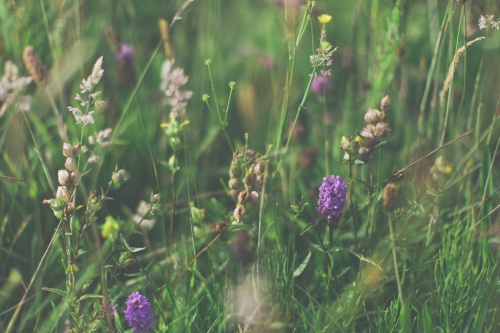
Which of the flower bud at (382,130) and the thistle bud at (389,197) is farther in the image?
the flower bud at (382,130)

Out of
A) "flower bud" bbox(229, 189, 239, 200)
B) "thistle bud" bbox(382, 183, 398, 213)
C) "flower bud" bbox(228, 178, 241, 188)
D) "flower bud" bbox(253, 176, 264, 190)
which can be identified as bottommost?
"flower bud" bbox(229, 189, 239, 200)

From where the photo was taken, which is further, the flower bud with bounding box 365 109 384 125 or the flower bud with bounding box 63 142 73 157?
the flower bud with bounding box 365 109 384 125

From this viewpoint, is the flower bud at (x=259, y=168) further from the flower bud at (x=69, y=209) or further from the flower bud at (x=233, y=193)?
the flower bud at (x=69, y=209)

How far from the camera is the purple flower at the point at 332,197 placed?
3.87 feet

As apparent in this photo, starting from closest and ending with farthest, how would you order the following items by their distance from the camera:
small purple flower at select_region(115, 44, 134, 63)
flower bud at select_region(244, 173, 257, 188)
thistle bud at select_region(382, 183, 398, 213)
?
thistle bud at select_region(382, 183, 398, 213), flower bud at select_region(244, 173, 257, 188), small purple flower at select_region(115, 44, 134, 63)

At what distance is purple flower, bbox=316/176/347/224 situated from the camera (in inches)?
46.5

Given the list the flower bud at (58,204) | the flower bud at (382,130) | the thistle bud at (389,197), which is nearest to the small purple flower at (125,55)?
the flower bud at (58,204)

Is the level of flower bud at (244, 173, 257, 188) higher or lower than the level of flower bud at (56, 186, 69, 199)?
lower

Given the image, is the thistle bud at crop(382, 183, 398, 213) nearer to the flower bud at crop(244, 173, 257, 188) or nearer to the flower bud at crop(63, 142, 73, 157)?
the flower bud at crop(244, 173, 257, 188)

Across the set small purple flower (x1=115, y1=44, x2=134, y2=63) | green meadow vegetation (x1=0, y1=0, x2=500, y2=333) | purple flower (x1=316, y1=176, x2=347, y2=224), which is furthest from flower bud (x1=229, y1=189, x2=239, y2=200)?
small purple flower (x1=115, y1=44, x2=134, y2=63)

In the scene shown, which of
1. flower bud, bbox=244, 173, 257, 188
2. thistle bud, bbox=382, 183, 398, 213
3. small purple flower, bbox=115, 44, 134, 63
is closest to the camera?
thistle bud, bbox=382, 183, 398, 213

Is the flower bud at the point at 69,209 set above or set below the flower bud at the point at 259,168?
below

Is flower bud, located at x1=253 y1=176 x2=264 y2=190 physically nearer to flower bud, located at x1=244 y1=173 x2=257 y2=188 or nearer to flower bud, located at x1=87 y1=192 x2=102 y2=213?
flower bud, located at x1=244 y1=173 x2=257 y2=188

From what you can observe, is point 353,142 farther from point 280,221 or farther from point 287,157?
point 287,157
